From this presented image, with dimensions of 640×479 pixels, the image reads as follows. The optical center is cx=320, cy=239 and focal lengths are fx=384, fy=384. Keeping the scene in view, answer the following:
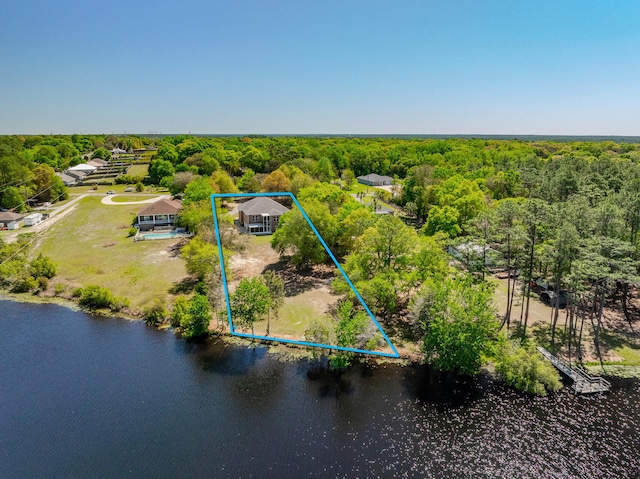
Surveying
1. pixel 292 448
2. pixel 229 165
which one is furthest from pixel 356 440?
pixel 229 165

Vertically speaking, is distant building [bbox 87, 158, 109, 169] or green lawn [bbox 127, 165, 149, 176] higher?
distant building [bbox 87, 158, 109, 169]

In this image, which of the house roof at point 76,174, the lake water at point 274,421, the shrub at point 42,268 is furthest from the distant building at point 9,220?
the house roof at point 76,174

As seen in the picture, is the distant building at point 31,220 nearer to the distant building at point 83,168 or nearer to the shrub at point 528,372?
the distant building at point 83,168

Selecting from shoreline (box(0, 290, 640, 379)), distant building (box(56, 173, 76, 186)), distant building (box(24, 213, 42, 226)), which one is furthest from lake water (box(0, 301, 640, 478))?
distant building (box(56, 173, 76, 186))

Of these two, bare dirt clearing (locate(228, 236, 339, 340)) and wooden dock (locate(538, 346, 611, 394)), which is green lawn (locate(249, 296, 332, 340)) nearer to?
bare dirt clearing (locate(228, 236, 339, 340))

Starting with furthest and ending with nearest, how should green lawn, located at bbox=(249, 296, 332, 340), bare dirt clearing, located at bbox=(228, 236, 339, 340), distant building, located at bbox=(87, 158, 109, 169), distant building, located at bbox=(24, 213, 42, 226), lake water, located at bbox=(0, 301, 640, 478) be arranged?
distant building, located at bbox=(87, 158, 109, 169) → distant building, located at bbox=(24, 213, 42, 226) → bare dirt clearing, located at bbox=(228, 236, 339, 340) → green lawn, located at bbox=(249, 296, 332, 340) → lake water, located at bbox=(0, 301, 640, 478)

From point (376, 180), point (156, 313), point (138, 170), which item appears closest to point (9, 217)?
point (156, 313)

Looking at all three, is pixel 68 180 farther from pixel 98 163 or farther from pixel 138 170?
pixel 98 163
